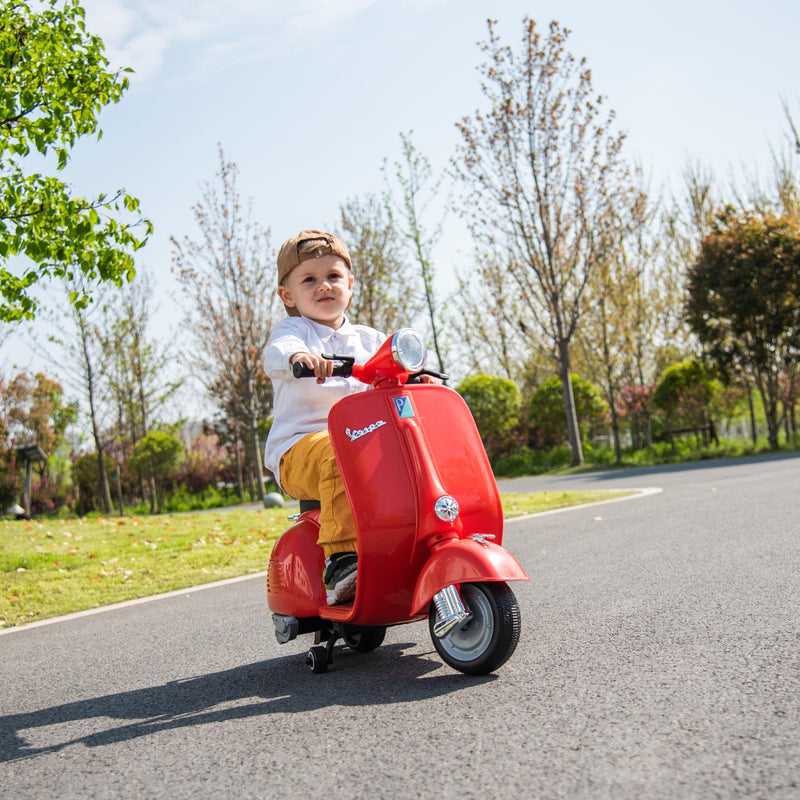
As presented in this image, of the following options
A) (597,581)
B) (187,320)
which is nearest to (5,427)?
(187,320)

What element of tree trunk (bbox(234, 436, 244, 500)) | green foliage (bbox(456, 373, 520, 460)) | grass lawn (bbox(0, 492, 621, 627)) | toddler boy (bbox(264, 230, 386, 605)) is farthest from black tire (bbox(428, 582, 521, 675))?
tree trunk (bbox(234, 436, 244, 500))

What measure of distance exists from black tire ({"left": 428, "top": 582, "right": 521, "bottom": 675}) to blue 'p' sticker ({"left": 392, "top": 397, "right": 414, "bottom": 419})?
64 cm

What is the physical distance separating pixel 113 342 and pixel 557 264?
453 inches

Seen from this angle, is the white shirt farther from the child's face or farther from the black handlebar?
the black handlebar

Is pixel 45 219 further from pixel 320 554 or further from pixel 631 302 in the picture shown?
pixel 631 302

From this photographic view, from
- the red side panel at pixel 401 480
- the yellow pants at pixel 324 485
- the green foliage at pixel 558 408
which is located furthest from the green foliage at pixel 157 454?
the red side panel at pixel 401 480

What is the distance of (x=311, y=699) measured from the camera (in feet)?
8.75

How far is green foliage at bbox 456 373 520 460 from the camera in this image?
2145 centimetres

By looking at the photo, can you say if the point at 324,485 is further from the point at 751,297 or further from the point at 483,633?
the point at 751,297

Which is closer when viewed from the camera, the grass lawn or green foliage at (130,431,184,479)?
the grass lawn

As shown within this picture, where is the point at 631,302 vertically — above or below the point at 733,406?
above

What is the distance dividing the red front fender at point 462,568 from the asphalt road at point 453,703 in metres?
0.31

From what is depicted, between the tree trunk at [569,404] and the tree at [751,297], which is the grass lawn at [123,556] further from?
the tree at [751,297]

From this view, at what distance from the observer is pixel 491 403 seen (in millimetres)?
21531
